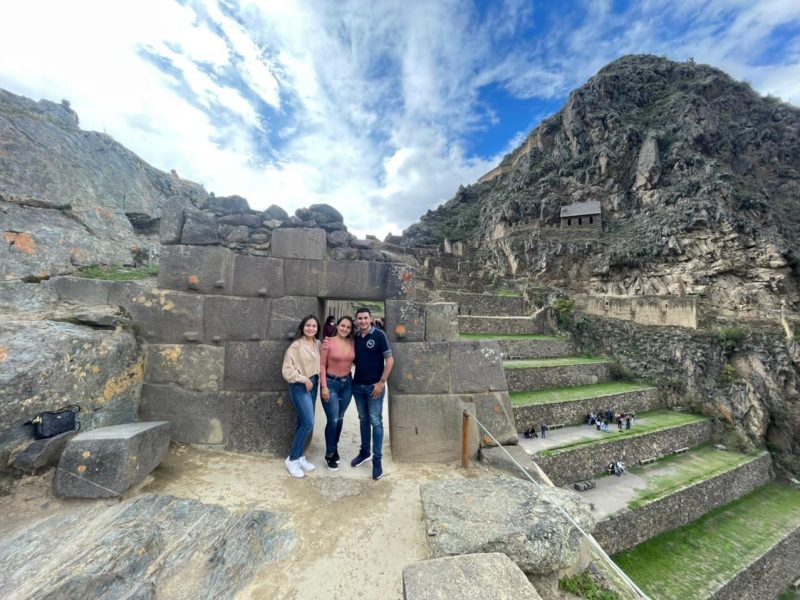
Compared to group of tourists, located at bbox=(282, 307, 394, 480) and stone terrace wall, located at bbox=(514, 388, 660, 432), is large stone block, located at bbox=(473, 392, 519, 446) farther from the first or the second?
stone terrace wall, located at bbox=(514, 388, 660, 432)

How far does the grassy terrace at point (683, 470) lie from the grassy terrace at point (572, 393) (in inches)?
103

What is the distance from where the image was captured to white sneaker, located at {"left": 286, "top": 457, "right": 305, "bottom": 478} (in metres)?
3.45

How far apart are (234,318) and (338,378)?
1575mm

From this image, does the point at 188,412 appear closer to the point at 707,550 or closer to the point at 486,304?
the point at 707,550

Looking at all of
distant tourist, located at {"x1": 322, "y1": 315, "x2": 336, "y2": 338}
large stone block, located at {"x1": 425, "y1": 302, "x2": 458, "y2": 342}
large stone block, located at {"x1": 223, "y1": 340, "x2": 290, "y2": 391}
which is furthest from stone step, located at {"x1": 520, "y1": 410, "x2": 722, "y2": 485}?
large stone block, located at {"x1": 223, "y1": 340, "x2": 290, "y2": 391}

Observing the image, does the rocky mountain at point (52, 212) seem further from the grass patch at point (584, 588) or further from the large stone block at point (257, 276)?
the grass patch at point (584, 588)

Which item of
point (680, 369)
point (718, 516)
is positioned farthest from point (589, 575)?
point (680, 369)

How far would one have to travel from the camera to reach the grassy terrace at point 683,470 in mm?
9336

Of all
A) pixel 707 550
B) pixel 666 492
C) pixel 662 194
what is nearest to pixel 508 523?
pixel 666 492

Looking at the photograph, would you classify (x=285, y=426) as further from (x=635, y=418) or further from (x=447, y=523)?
(x=635, y=418)

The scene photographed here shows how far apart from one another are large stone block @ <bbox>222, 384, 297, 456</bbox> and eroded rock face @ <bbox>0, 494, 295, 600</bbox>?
107cm

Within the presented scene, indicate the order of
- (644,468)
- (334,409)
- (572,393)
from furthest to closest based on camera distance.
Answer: (572,393)
(644,468)
(334,409)

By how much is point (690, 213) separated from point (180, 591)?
35.5 meters

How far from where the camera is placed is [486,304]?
16.9 metres
